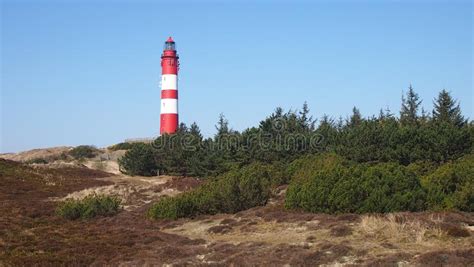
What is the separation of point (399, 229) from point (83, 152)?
6714 cm

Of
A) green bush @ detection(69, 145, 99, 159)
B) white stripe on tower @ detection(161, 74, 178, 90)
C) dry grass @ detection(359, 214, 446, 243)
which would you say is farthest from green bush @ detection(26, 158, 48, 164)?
dry grass @ detection(359, 214, 446, 243)

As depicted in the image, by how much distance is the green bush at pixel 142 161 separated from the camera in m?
54.1

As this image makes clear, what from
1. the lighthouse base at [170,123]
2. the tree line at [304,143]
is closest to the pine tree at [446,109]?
the tree line at [304,143]

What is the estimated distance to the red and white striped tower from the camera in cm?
5919

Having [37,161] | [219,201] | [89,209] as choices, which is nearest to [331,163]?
[219,201]

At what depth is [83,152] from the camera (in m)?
75.2

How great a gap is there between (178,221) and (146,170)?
35.1m

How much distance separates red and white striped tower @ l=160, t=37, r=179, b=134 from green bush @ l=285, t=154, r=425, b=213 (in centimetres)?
4207

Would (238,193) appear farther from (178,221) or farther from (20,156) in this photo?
(20,156)

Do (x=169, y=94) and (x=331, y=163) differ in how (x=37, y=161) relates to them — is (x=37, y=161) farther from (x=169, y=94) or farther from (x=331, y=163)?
(x=331, y=163)

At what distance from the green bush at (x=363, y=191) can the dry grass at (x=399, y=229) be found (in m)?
2.31

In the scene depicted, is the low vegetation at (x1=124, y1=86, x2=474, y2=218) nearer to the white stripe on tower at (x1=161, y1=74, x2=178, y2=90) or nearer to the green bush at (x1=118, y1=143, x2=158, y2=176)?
the green bush at (x1=118, y1=143, x2=158, y2=176)

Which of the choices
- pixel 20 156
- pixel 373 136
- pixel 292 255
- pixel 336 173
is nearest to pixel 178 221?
pixel 336 173

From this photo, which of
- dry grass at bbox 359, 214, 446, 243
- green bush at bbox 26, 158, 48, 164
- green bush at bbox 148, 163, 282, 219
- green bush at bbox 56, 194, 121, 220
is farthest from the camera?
green bush at bbox 26, 158, 48, 164
